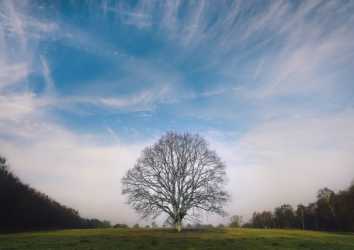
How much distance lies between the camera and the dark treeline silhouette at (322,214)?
76.8 m

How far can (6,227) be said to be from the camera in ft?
179

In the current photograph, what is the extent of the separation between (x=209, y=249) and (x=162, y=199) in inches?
858

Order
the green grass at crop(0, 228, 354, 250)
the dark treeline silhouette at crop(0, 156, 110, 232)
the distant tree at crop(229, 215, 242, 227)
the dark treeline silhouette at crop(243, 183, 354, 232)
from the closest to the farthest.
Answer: the green grass at crop(0, 228, 354, 250) < the dark treeline silhouette at crop(0, 156, 110, 232) < the dark treeline silhouette at crop(243, 183, 354, 232) < the distant tree at crop(229, 215, 242, 227)

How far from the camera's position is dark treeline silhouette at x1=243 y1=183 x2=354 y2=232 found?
76.8m

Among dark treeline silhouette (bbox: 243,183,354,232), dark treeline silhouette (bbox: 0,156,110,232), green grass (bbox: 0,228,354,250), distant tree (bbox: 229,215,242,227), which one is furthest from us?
distant tree (bbox: 229,215,242,227)

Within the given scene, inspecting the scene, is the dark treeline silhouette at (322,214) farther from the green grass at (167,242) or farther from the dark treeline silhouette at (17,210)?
the dark treeline silhouette at (17,210)

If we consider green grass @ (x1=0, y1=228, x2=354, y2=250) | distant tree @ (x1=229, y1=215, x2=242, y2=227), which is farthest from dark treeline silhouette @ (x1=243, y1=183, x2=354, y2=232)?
green grass @ (x1=0, y1=228, x2=354, y2=250)

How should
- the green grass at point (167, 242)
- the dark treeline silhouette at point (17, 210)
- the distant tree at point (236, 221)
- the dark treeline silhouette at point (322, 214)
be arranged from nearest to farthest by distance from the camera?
the green grass at point (167, 242) < the dark treeline silhouette at point (17, 210) < the dark treeline silhouette at point (322, 214) < the distant tree at point (236, 221)

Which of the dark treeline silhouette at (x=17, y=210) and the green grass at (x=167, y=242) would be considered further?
the dark treeline silhouette at (x=17, y=210)

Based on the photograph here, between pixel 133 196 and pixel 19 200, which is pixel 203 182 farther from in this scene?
pixel 19 200

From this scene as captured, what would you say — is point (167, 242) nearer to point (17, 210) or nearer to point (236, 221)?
point (17, 210)

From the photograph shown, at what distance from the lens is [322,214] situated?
88.6m

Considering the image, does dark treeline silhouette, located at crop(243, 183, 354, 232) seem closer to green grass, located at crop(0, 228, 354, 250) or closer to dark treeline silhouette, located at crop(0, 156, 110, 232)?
green grass, located at crop(0, 228, 354, 250)

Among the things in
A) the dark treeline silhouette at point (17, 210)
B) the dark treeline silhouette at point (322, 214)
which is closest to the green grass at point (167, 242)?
the dark treeline silhouette at point (17, 210)
